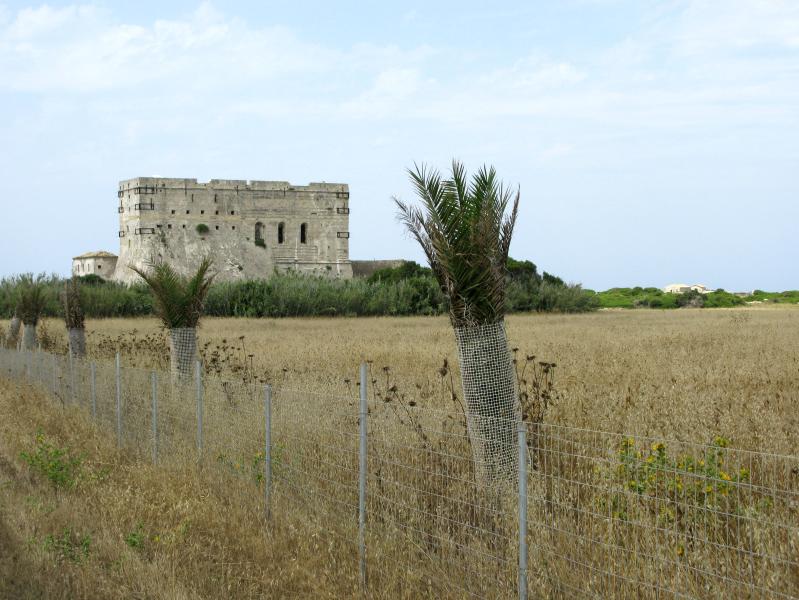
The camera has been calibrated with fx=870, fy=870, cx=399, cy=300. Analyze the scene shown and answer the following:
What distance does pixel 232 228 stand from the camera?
2810 inches

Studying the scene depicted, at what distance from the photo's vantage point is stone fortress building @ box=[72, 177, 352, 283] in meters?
68.0

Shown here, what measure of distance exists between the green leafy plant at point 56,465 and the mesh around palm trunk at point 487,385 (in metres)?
4.12

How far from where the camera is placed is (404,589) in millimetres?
5355

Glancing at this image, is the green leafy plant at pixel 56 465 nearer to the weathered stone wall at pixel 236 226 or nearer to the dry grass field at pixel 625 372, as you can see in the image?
the dry grass field at pixel 625 372

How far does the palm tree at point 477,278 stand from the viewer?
6.70 m

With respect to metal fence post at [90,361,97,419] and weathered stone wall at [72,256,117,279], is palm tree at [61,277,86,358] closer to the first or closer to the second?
metal fence post at [90,361,97,419]

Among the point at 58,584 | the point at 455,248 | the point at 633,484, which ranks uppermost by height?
the point at 455,248

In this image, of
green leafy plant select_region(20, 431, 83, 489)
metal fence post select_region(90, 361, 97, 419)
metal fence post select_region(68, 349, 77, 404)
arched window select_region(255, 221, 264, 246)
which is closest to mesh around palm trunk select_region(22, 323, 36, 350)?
metal fence post select_region(68, 349, 77, 404)

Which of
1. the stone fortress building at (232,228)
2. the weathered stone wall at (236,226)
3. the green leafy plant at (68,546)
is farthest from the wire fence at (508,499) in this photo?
the stone fortress building at (232,228)

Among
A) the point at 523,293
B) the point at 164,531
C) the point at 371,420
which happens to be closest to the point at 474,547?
the point at 371,420

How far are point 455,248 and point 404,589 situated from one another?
109 inches

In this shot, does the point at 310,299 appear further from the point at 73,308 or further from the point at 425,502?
the point at 425,502

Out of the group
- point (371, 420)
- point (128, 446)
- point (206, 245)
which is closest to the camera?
point (371, 420)

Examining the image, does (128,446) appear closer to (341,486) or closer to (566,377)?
(341,486)
